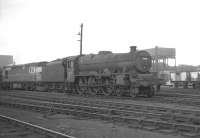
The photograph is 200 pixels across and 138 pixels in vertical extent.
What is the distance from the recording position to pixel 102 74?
2231 cm

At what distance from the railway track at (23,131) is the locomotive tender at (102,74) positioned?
1184cm

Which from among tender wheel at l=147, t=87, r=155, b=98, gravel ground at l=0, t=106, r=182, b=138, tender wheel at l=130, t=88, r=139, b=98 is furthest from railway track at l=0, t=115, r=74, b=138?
tender wheel at l=147, t=87, r=155, b=98

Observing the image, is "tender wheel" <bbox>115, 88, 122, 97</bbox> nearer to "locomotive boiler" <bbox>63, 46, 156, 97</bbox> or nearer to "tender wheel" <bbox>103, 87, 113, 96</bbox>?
"locomotive boiler" <bbox>63, 46, 156, 97</bbox>

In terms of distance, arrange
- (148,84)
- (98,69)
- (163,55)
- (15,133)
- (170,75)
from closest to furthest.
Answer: (15,133), (148,84), (98,69), (170,75), (163,55)

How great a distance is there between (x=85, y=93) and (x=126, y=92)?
15.5 feet

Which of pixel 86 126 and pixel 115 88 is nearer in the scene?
pixel 86 126

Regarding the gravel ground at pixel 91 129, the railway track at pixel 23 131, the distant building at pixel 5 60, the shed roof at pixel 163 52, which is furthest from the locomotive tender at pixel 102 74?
the distant building at pixel 5 60

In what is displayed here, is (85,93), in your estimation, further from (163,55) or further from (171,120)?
(163,55)

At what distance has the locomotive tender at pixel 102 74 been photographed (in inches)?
808

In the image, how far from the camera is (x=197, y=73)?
4175 centimetres

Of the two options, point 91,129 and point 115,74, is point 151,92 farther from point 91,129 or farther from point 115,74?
point 91,129

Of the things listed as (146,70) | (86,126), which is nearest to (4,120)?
(86,126)

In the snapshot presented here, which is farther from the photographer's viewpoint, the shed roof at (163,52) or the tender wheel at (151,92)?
the shed roof at (163,52)

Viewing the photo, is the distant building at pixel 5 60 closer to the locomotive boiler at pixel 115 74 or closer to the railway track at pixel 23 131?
the locomotive boiler at pixel 115 74
